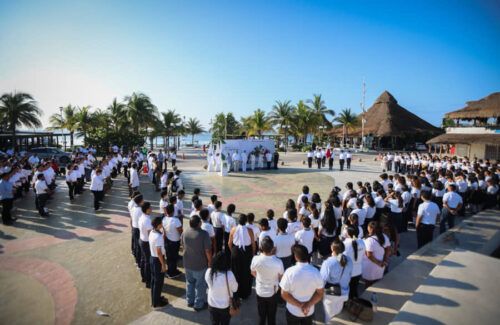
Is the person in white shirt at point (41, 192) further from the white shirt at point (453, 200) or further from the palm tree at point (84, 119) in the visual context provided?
the palm tree at point (84, 119)

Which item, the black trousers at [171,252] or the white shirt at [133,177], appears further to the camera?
the white shirt at [133,177]

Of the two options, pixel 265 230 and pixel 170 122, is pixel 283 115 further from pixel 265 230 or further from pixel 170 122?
pixel 265 230

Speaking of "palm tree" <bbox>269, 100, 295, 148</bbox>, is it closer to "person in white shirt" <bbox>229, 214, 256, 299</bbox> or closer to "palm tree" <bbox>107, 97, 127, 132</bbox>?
"palm tree" <bbox>107, 97, 127, 132</bbox>

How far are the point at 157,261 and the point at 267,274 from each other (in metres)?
2.29

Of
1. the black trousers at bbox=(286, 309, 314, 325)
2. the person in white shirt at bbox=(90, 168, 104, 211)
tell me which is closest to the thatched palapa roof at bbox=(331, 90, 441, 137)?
the person in white shirt at bbox=(90, 168, 104, 211)

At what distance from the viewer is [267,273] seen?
380cm

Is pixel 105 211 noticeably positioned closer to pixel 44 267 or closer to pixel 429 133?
pixel 44 267

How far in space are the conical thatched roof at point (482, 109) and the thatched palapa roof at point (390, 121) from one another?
38.8ft

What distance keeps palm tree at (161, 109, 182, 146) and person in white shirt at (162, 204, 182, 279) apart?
1653 inches

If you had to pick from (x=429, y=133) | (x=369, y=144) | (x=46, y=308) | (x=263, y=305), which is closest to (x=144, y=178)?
(x=46, y=308)

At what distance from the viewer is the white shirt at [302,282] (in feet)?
11.0

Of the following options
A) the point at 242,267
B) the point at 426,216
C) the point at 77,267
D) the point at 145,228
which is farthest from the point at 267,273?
the point at 77,267

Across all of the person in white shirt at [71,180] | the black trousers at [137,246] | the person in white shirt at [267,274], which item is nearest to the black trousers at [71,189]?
the person in white shirt at [71,180]

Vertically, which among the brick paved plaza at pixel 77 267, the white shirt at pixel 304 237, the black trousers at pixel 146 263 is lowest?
the brick paved plaza at pixel 77 267
